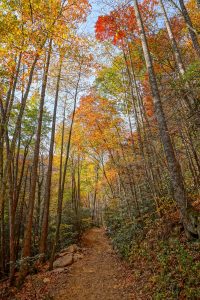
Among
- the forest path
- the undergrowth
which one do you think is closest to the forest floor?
the forest path

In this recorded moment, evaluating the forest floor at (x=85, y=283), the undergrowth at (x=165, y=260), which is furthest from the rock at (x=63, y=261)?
the undergrowth at (x=165, y=260)

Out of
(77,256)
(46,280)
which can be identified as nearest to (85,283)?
(46,280)

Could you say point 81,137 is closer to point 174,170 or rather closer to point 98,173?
point 98,173

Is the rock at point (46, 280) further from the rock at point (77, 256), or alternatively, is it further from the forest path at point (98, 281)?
the rock at point (77, 256)

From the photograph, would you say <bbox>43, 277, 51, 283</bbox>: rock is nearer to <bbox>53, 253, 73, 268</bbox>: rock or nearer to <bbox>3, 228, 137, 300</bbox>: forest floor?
<bbox>3, 228, 137, 300</bbox>: forest floor

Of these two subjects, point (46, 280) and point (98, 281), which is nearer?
point (98, 281)

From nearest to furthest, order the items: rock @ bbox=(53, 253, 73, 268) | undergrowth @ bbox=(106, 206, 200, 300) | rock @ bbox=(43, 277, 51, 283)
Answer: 1. undergrowth @ bbox=(106, 206, 200, 300)
2. rock @ bbox=(43, 277, 51, 283)
3. rock @ bbox=(53, 253, 73, 268)

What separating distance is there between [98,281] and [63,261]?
2738mm

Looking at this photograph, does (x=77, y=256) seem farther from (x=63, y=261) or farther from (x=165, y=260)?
(x=165, y=260)

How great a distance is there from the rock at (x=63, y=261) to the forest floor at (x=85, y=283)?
11.3 inches

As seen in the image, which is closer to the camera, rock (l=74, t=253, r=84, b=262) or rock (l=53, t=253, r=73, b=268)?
rock (l=53, t=253, r=73, b=268)

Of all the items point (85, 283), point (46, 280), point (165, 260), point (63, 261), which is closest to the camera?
point (165, 260)

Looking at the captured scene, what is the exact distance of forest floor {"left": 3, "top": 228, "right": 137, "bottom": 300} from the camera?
6516 millimetres

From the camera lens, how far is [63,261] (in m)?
9.91
